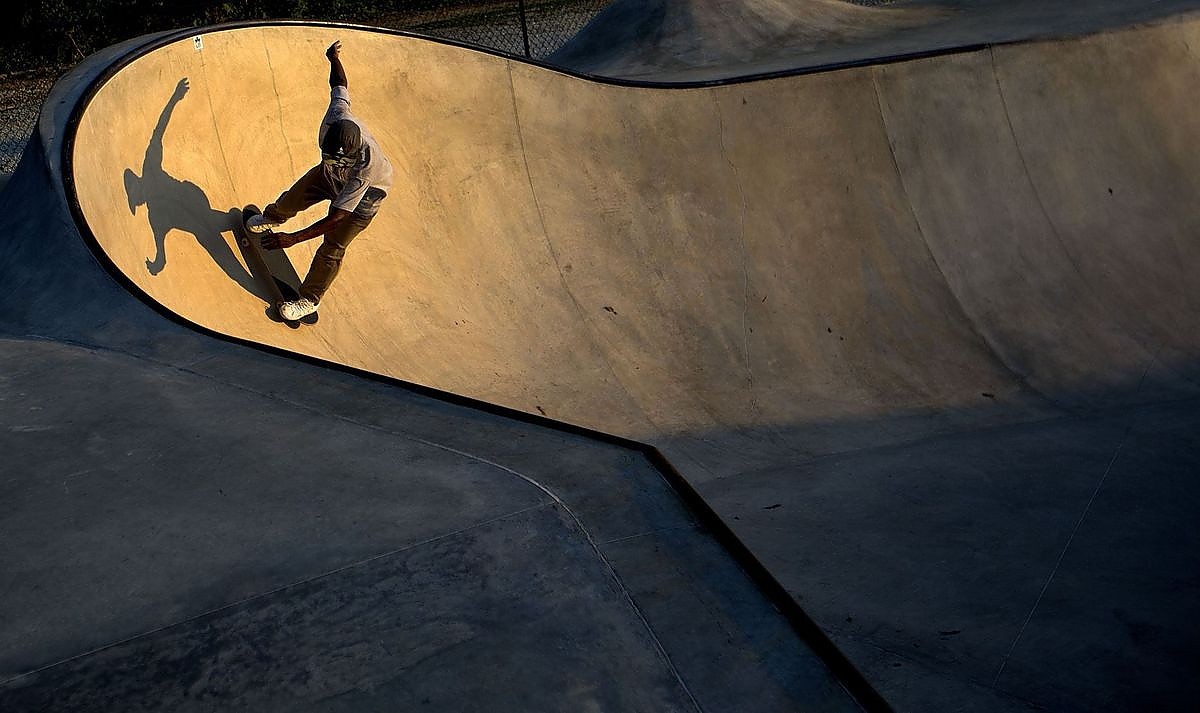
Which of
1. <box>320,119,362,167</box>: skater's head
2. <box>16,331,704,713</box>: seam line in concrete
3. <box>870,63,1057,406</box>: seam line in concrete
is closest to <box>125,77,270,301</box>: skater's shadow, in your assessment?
<box>320,119,362,167</box>: skater's head

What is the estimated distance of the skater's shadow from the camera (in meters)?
7.13

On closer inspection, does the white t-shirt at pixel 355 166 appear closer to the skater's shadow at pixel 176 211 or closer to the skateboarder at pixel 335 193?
the skateboarder at pixel 335 193

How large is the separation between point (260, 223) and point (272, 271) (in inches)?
16.1

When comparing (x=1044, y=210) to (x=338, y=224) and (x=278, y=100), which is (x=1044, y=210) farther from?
(x=278, y=100)

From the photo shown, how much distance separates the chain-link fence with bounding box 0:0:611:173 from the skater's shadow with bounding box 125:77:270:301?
10.8 meters

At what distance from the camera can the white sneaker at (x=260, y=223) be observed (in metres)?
7.52

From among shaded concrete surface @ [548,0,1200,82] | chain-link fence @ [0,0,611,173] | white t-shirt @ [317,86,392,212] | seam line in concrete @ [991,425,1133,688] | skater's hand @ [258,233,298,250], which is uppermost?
chain-link fence @ [0,0,611,173]

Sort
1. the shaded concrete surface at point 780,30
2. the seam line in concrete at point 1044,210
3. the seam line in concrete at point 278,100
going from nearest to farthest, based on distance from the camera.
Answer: the seam line in concrete at point 278,100, the seam line in concrete at point 1044,210, the shaded concrete surface at point 780,30

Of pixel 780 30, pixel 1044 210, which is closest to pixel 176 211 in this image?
pixel 1044 210

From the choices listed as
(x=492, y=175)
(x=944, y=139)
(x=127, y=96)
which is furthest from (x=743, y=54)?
(x=127, y=96)

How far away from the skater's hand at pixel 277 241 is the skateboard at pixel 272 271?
179 mm

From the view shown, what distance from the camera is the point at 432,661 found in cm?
310

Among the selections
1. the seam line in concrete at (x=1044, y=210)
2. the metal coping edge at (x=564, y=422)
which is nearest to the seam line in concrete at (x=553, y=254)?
the metal coping edge at (x=564, y=422)

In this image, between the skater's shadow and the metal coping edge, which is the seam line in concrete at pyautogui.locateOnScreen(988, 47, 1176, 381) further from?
the skater's shadow
